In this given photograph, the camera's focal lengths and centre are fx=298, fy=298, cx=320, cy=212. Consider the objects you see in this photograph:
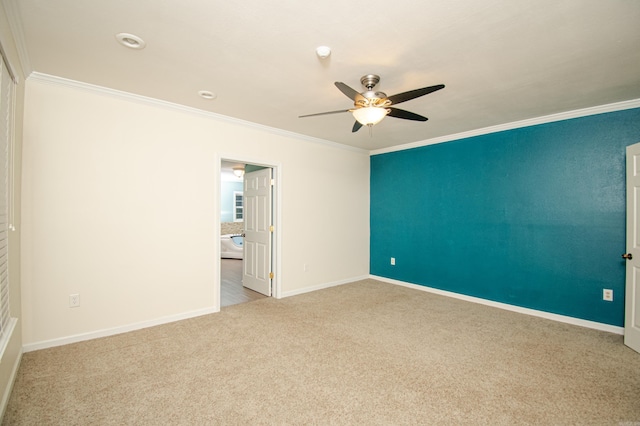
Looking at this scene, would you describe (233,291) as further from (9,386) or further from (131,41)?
(131,41)

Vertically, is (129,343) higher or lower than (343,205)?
lower

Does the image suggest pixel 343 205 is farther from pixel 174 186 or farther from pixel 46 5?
pixel 46 5

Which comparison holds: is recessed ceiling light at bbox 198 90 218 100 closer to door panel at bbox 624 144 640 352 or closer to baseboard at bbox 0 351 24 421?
baseboard at bbox 0 351 24 421

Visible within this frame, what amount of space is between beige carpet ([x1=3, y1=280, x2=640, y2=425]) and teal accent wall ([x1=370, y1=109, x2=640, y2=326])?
0.56m

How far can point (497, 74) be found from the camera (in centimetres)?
263

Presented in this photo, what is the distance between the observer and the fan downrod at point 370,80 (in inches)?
100

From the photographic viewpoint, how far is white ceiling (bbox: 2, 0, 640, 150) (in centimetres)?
182

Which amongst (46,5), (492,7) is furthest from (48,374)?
(492,7)

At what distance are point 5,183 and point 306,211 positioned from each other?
341 cm

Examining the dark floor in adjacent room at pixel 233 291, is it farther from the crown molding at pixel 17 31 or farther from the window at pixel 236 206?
the window at pixel 236 206

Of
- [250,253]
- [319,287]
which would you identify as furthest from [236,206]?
[319,287]

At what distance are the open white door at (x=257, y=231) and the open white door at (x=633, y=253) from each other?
4140mm

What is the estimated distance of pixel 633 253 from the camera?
294cm

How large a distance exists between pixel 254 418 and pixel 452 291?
371 cm
